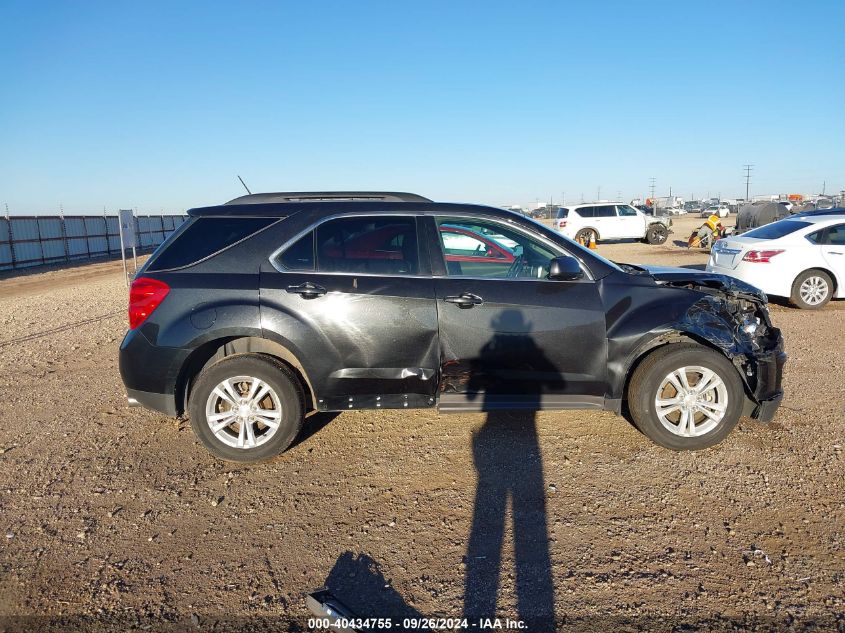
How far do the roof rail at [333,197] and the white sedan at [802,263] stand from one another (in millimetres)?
7380

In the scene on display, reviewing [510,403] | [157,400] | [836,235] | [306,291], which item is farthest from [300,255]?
[836,235]

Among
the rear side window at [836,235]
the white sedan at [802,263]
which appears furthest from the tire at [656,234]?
the rear side window at [836,235]

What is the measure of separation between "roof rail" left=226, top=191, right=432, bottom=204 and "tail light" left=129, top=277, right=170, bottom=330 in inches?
33.7

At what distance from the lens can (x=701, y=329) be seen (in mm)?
4254

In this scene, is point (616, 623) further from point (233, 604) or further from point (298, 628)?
point (233, 604)

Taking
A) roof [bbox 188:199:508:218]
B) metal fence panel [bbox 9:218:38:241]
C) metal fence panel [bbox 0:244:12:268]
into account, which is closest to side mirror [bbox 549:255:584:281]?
Result: roof [bbox 188:199:508:218]

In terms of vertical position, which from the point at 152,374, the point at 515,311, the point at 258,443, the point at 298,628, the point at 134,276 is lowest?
the point at 298,628

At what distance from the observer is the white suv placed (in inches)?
1012

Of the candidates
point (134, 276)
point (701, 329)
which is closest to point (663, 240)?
point (701, 329)

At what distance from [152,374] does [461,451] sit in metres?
2.26

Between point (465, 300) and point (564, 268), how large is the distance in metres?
0.73

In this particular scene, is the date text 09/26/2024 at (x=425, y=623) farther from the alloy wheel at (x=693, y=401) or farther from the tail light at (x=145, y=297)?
the tail light at (x=145, y=297)

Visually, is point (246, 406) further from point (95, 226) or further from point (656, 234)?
point (95, 226)

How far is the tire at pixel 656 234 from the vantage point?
25.9 m
